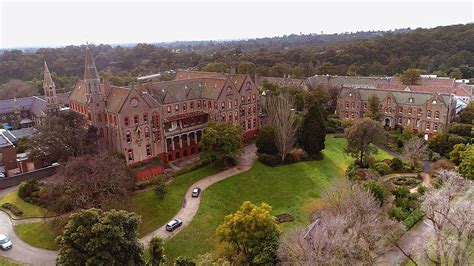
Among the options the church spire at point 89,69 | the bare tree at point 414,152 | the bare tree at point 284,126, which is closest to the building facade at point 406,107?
the bare tree at point 414,152

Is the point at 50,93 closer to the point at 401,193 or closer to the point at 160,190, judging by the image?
the point at 160,190

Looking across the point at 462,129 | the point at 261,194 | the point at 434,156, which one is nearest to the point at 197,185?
the point at 261,194

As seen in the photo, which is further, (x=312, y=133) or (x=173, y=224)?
(x=312, y=133)

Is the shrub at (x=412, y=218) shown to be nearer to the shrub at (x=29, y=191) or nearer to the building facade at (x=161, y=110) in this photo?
the building facade at (x=161, y=110)

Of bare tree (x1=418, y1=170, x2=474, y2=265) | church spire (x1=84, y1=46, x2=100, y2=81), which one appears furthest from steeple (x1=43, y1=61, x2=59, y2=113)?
bare tree (x1=418, y1=170, x2=474, y2=265)

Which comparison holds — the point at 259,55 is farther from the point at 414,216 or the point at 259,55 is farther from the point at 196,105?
the point at 414,216
